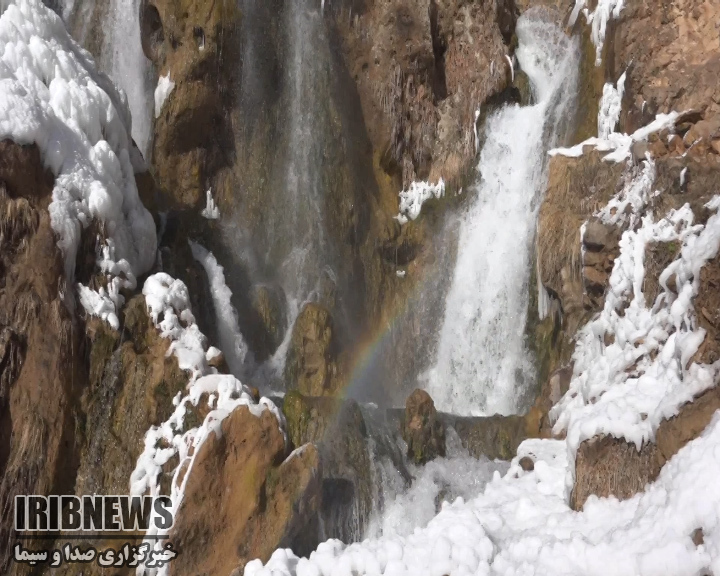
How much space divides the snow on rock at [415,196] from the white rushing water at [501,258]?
3.26ft

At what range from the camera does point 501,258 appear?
1408cm

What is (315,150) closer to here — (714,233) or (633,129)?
(633,129)

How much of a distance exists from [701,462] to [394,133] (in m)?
12.4

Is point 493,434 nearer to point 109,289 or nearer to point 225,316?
point 225,316

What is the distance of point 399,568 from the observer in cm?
541

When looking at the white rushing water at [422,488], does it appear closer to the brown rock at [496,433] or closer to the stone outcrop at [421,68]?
the brown rock at [496,433]

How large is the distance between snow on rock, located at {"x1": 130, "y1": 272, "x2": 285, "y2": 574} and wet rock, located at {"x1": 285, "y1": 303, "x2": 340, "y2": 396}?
147 inches

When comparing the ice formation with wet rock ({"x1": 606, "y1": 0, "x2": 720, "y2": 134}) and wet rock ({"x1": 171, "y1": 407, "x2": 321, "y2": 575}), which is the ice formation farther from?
wet rock ({"x1": 606, "y1": 0, "x2": 720, "y2": 134})

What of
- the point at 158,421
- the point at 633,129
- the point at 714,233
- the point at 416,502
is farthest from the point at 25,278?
the point at 633,129

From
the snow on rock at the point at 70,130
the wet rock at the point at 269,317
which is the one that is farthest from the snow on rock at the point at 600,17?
the snow on rock at the point at 70,130

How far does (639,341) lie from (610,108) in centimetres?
546

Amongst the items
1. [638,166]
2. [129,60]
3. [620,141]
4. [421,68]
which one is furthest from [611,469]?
[129,60]

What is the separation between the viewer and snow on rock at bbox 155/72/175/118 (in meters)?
14.5

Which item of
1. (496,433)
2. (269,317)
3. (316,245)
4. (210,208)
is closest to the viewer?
(496,433)
